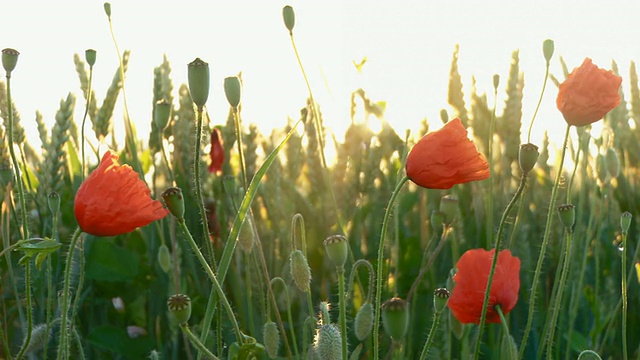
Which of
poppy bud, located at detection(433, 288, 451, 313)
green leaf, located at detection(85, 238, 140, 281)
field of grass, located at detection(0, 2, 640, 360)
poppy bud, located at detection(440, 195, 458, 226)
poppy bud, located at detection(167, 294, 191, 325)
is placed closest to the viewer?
poppy bud, located at detection(167, 294, 191, 325)

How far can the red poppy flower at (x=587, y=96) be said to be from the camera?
4.01 ft

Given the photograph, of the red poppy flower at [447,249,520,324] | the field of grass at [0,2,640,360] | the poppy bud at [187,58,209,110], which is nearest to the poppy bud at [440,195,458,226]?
the field of grass at [0,2,640,360]

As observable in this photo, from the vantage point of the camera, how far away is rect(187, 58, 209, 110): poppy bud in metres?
1.03

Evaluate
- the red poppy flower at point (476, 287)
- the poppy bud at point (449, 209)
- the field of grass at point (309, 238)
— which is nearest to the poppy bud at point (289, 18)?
the field of grass at point (309, 238)

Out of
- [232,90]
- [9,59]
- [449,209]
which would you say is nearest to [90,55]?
[9,59]

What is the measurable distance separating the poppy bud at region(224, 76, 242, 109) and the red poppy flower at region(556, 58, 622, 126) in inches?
16.9

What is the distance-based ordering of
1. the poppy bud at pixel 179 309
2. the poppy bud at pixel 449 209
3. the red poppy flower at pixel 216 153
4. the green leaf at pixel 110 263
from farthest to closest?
1. the red poppy flower at pixel 216 153
2. the green leaf at pixel 110 263
3. the poppy bud at pixel 449 209
4. the poppy bud at pixel 179 309

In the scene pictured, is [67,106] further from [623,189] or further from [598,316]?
[623,189]

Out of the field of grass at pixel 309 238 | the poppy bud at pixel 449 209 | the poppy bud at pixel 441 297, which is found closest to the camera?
the poppy bud at pixel 441 297

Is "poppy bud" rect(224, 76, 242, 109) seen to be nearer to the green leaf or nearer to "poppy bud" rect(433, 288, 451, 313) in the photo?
"poppy bud" rect(433, 288, 451, 313)

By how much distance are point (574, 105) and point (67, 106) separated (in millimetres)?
Answer: 843

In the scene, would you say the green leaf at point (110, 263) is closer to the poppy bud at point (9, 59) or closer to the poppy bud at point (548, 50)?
the poppy bud at point (9, 59)

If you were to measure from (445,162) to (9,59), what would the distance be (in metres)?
0.58

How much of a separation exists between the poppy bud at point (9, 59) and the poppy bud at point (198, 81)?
302 millimetres
